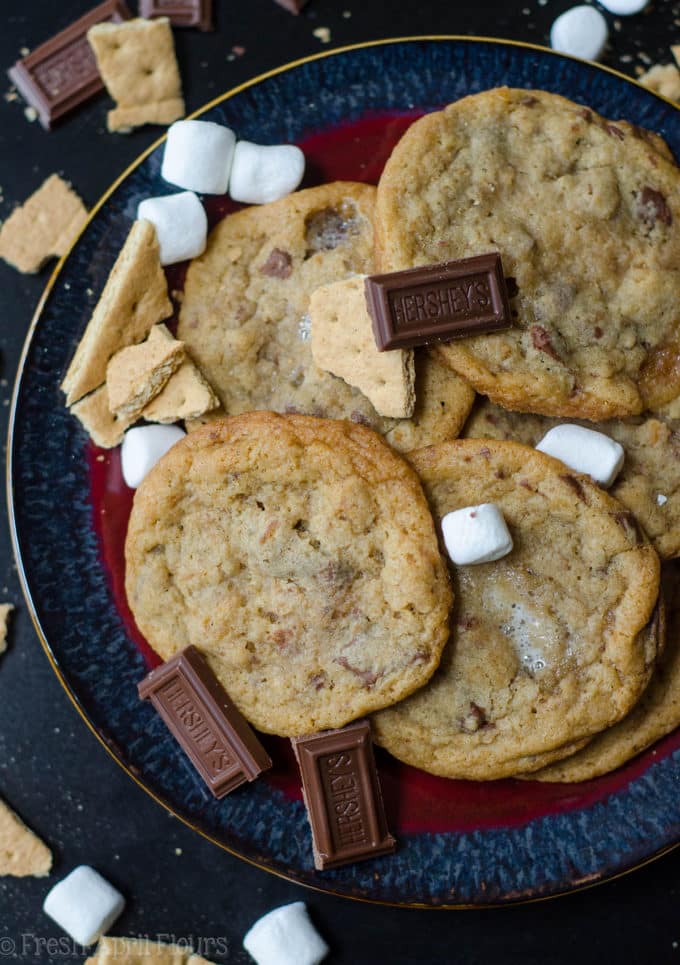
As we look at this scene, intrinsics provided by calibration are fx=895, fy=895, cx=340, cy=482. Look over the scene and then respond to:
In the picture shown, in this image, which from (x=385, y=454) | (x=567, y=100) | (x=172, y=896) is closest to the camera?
(x=385, y=454)

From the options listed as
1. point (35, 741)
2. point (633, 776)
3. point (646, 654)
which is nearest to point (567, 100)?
point (646, 654)

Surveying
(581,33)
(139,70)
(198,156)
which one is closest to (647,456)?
(581,33)

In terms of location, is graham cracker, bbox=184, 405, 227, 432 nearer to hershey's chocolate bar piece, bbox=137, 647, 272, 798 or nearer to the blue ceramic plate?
the blue ceramic plate

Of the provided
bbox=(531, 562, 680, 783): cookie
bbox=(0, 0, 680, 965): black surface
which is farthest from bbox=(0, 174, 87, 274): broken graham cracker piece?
→ bbox=(531, 562, 680, 783): cookie

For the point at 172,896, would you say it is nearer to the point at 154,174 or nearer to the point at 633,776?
the point at 633,776

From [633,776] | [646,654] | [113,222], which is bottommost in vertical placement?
[633,776]

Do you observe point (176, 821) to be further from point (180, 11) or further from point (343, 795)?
point (180, 11)
